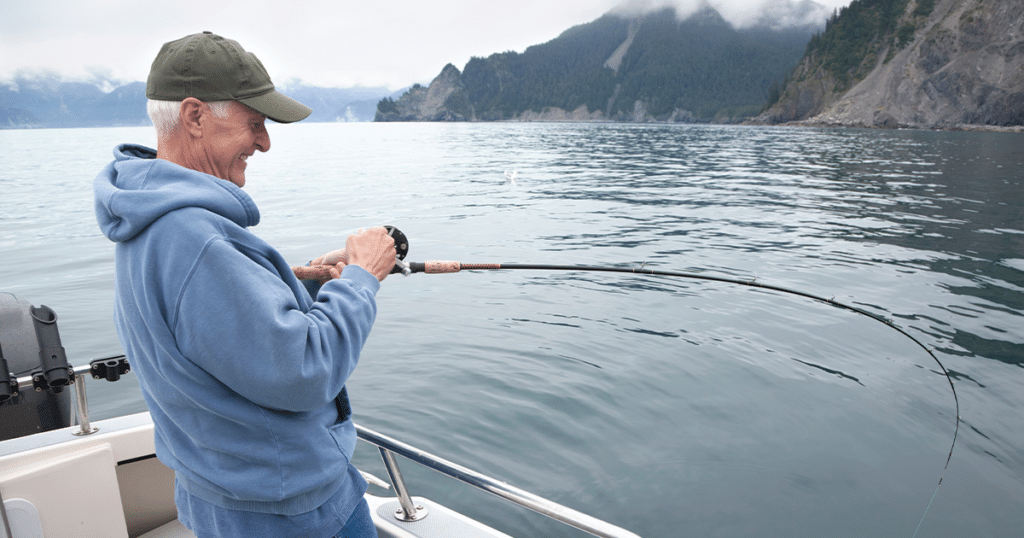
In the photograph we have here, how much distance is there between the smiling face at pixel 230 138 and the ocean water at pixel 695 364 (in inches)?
134

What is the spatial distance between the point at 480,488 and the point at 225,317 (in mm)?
1224

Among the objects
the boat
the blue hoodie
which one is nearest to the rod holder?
the boat

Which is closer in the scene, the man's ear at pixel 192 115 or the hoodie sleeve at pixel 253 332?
the hoodie sleeve at pixel 253 332

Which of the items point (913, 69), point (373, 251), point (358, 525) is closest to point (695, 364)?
point (358, 525)

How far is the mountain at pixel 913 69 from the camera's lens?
9019 cm

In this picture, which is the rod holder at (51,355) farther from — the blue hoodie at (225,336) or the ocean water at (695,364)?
the ocean water at (695,364)

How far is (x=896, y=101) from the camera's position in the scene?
103 metres

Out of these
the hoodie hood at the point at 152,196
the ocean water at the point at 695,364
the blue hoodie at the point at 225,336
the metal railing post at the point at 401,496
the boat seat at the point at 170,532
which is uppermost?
the hoodie hood at the point at 152,196

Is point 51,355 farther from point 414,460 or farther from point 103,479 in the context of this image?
point 414,460

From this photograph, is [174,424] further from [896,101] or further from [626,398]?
[896,101]

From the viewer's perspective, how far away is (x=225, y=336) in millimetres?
1252

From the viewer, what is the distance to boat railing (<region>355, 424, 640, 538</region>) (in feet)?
6.10

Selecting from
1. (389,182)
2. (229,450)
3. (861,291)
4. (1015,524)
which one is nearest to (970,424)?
(1015,524)

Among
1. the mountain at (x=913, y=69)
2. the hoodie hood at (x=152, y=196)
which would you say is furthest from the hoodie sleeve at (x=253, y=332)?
the mountain at (x=913, y=69)
